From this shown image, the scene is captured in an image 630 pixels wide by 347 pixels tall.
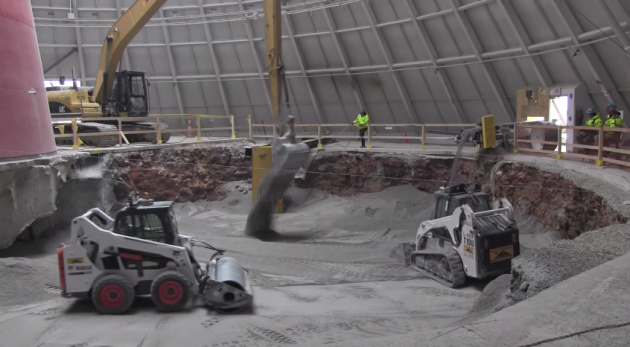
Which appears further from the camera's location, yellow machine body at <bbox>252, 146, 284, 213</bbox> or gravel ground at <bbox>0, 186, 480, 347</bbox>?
yellow machine body at <bbox>252, 146, 284, 213</bbox>

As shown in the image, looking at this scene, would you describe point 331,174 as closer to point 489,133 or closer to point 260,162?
point 260,162

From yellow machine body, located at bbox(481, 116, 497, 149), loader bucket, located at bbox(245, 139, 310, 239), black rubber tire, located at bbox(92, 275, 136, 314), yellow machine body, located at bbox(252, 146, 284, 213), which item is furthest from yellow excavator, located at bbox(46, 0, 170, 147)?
yellow machine body, located at bbox(481, 116, 497, 149)

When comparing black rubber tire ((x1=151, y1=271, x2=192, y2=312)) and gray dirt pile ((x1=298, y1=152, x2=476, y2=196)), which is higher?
gray dirt pile ((x1=298, y1=152, x2=476, y2=196))

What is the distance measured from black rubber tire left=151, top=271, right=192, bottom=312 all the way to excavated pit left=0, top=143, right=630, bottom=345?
1.15 feet

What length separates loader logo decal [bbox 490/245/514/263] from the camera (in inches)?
408

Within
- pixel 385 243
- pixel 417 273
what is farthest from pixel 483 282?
pixel 385 243

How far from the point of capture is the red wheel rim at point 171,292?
8.91m

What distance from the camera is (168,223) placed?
31.6 ft

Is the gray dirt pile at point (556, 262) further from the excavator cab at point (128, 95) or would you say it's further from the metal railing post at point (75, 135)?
the excavator cab at point (128, 95)

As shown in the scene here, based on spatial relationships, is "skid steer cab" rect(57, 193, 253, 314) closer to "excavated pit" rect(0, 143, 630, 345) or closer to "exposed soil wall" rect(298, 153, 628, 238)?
"excavated pit" rect(0, 143, 630, 345)

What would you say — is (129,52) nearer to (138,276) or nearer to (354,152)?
(354,152)

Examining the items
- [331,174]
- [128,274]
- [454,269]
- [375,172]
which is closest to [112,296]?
[128,274]

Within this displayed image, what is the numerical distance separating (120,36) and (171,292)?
1338 cm

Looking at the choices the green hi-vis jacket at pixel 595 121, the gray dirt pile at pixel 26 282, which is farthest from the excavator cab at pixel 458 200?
the gray dirt pile at pixel 26 282
